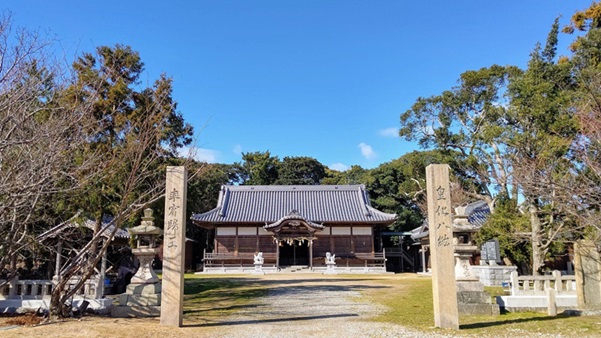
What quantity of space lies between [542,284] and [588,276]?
1312 millimetres

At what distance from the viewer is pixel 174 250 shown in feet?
24.6

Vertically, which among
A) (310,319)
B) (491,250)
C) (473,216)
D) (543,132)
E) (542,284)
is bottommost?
(310,319)

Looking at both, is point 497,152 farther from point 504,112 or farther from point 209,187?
point 209,187

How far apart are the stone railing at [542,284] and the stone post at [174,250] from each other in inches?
291

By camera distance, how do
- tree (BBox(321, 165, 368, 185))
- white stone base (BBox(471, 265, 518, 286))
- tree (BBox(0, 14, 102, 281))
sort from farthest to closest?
tree (BBox(321, 165, 368, 185)) < white stone base (BBox(471, 265, 518, 286)) < tree (BBox(0, 14, 102, 281))

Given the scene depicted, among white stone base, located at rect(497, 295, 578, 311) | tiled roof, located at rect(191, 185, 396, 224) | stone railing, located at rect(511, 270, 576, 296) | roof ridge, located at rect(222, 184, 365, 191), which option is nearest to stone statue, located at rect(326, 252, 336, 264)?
tiled roof, located at rect(191, 185, 396, 224)

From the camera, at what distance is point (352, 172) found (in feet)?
150

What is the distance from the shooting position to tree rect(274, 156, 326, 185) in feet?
160

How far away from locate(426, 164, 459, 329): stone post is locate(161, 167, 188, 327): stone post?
14.6 feet

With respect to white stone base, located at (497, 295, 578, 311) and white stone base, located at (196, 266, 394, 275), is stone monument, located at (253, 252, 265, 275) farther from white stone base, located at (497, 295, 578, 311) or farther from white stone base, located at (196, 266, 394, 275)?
white stone base, located at (497, 295, 578, 311)

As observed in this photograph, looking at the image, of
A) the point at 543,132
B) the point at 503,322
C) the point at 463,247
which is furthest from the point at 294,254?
the point at 503,322

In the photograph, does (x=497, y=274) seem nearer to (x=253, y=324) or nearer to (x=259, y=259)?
(x=253, y=324)

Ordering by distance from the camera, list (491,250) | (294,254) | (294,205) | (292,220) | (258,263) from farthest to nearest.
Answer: (294,205) → (294,254) → (292,220) → (258,263) → (491,250)

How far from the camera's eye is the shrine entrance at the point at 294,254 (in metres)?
29.5
